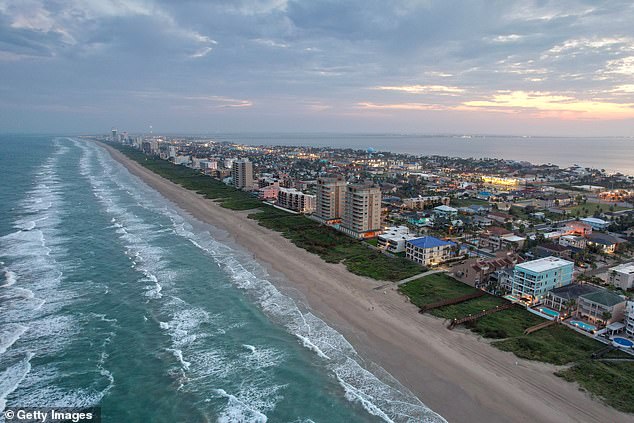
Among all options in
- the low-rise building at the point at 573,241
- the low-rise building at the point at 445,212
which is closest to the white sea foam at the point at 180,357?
the low-rise building at the point at 573,241

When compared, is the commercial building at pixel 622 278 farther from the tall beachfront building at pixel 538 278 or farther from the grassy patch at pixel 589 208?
the grassy patch at pixel 589 208

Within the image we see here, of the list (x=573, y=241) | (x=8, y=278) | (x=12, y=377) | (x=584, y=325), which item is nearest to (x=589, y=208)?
(x=573, y=241)

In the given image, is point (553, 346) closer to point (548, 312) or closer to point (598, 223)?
point (548, 312)

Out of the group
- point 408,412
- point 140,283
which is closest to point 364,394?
point 408,412

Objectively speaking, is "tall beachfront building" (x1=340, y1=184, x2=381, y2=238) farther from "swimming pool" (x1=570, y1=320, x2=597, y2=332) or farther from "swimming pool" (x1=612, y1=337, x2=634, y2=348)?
"swimming pool" (x1=612, y1=337, x2=634, y2=348)

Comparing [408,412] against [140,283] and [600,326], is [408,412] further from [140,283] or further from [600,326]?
[140,283]

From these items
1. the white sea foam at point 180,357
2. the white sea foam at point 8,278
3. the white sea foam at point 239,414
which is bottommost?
the white sea foam at point 239,414

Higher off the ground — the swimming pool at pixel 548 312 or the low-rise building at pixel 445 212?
the low-rise building at pixel 445 212
